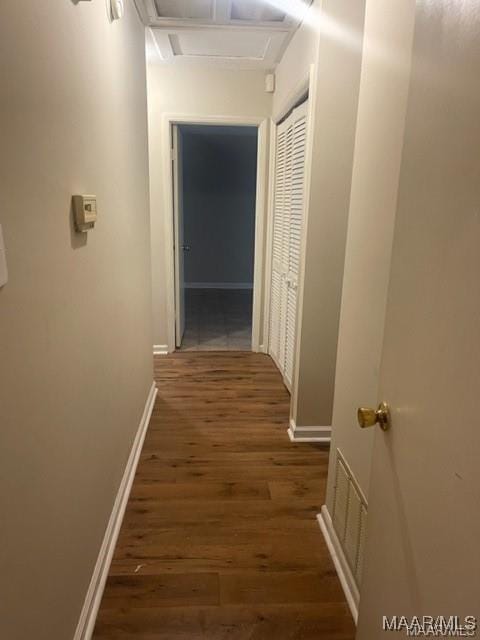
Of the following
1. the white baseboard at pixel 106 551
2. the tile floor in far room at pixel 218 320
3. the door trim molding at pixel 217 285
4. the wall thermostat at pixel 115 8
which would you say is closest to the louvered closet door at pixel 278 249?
the tile floor in far room at pixel 218 320

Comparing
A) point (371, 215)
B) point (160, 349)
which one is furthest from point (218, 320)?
point (371, 215)

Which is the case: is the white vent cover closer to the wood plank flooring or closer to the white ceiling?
the wood plank flooring

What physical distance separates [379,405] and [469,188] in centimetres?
53

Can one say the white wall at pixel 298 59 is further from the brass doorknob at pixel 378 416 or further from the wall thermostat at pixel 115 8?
the brass doorknob at pixel 378 416

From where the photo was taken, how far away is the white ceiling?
243cm

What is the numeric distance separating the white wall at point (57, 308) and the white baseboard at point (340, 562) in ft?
3.02

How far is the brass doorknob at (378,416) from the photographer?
955mm

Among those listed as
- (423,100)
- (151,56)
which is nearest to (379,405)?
(423,100)

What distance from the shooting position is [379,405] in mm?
990

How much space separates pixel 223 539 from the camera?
186 centimetres

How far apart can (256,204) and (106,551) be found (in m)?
2.87

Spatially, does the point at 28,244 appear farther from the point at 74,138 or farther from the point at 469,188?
the point at 469,188

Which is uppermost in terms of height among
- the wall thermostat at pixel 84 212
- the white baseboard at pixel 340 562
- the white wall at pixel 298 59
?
the white wall at pixel 298 59

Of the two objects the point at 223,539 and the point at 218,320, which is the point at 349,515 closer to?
the point at 223,539
